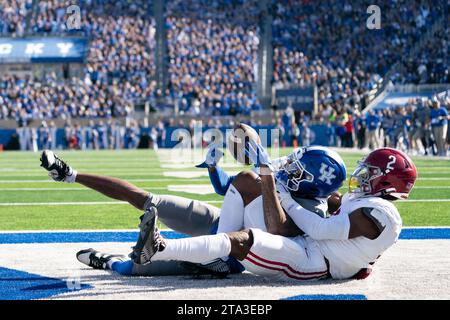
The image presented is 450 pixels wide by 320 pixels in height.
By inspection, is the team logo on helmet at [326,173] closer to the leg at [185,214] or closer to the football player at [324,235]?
the football player at [324,235]

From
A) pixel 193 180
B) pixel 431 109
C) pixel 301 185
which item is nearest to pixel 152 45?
pixel 431 109

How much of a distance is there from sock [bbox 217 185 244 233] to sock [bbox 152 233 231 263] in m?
0.36

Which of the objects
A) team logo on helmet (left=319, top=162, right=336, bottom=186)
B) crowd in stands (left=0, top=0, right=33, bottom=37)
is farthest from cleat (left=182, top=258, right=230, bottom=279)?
crowd in stands (left=0, top=0, right=33, bottom=37)

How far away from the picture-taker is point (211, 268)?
4.66 m

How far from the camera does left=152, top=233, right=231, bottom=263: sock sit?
4.20m

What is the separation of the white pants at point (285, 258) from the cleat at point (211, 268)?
0.20 m

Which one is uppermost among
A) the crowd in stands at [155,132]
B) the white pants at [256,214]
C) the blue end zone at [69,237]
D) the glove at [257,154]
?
the glove at [257,154]

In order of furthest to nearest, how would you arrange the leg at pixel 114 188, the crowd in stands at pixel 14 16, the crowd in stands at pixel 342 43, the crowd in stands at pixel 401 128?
the crowd in stands at pixel 14 16 → the crowd in stands at pixel 342 43 → the crowd in stands at pixel 401 128 → the leg at pixel 114 188

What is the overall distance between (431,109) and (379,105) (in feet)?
32.6

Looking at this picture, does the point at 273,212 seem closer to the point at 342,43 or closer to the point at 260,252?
the point at 260,252

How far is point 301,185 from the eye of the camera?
4.68 metres

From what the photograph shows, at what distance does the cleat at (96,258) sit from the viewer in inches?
202

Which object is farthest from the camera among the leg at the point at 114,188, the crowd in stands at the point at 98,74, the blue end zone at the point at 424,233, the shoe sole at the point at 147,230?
the crowd in stands at the point at 98,74

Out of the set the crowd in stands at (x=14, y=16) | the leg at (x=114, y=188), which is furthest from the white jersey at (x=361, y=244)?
the crowd in stands at (x=14, y=16)
